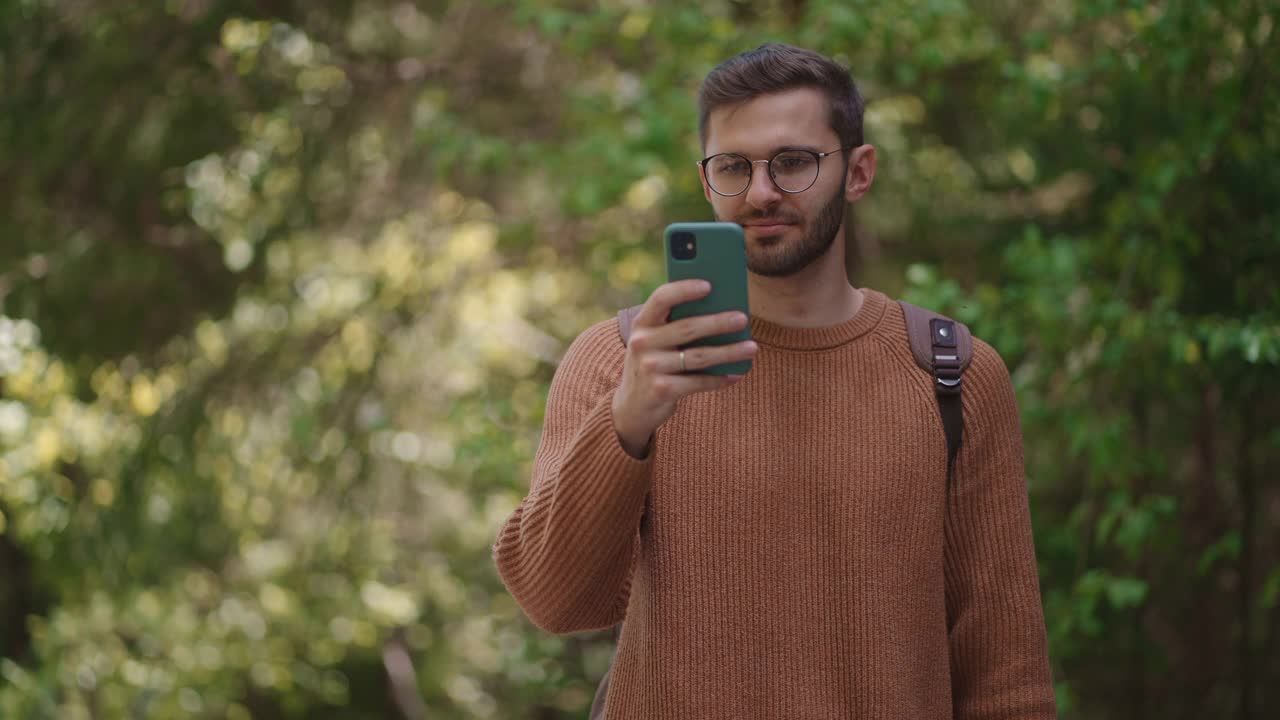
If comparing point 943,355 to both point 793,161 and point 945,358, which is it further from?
point 793,161

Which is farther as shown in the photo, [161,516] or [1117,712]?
[161,516]

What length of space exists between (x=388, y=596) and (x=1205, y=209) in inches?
163

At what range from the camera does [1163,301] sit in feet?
10.1

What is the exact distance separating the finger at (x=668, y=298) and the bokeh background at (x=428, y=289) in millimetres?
2251

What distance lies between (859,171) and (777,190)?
233mm

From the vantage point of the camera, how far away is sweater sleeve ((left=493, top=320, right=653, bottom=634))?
153 cm

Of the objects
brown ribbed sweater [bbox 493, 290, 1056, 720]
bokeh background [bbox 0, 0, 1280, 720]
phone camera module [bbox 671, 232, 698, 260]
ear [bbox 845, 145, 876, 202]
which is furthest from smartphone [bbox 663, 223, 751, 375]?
bokeh background [bbox 0, 0, 1280, 720]

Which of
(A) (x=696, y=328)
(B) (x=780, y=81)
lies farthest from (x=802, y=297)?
(A) (x=696, y=328)

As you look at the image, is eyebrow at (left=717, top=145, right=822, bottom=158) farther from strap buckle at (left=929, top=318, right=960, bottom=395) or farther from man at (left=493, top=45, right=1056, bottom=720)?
strap buckle at (left=929, top=318, right=960, bottom=395)

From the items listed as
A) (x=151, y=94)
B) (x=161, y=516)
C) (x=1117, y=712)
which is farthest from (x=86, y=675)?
(x=1117, y=712)

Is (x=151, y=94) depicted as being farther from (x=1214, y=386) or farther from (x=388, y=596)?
(x=1214, y=386)

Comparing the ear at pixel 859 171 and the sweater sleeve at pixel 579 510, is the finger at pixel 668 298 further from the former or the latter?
the ear at pixel 859 171

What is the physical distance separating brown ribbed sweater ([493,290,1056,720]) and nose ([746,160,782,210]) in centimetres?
21

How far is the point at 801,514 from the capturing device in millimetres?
1768
